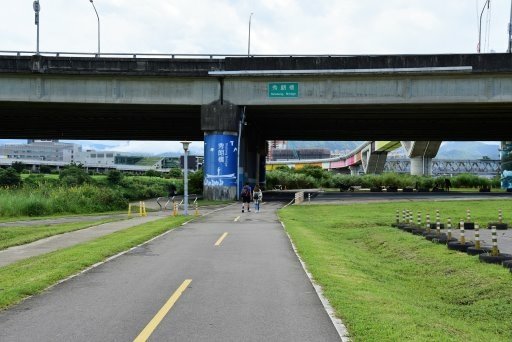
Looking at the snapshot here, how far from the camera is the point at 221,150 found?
41.5m

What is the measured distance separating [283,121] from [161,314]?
46715 mm

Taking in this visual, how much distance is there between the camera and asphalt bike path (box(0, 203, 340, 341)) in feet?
22.7

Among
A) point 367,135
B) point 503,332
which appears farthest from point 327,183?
point 503,332

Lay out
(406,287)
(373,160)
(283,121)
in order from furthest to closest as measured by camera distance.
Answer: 1. (373,160)
2. (283,121)
3. (406,287)

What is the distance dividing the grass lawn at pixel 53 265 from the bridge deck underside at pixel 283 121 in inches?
1041

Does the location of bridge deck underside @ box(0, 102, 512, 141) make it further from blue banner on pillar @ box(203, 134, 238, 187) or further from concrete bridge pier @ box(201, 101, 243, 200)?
blue banner on pillar @ box(203, 134, 238, 187)

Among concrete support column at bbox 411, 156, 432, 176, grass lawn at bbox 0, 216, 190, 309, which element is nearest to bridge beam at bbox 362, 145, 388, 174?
concrete support column at bbox 411, 156, 432, 176

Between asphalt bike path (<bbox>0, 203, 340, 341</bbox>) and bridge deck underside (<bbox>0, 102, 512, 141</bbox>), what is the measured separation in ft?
101

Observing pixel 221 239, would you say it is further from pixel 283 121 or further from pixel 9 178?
pixel 9 178

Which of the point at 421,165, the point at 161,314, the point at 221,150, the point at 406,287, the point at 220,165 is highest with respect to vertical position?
the point at 221,150

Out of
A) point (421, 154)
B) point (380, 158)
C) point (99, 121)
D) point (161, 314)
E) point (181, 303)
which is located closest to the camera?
point (161, 314)

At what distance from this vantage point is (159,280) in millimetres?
10719

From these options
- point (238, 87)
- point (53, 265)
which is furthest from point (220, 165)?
point (53, 265)

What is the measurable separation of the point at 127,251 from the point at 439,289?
8535 mm
